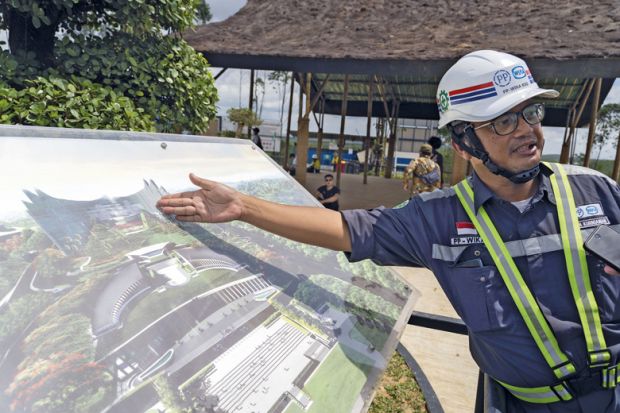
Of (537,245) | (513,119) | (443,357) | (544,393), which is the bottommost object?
(443,357)

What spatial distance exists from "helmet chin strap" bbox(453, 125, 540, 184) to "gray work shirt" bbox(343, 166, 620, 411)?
0.27 feet

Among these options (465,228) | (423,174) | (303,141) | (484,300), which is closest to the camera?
(484,300)

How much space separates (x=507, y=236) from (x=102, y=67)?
9.35 feet

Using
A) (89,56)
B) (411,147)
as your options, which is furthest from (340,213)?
(411,147)

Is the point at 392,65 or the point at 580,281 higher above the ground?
the point at 392,65

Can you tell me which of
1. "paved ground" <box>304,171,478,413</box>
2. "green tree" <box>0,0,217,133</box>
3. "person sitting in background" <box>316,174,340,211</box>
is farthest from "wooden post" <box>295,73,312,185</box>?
"green tree" <box>0,0,217,133</box>

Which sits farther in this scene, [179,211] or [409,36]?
[409,36]

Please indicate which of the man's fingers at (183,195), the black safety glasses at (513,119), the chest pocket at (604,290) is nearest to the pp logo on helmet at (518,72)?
the black safety glasses at (513,119)

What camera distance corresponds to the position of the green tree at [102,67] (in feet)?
8.04

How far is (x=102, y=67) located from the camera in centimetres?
289

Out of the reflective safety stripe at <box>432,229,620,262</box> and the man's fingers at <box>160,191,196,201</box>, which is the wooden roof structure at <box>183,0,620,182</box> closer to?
the reflective safety stripe at <box>432,229,620,262</box>

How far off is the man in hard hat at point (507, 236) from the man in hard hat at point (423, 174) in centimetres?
518

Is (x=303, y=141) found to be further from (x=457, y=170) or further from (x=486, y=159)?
(x=486, y=159)

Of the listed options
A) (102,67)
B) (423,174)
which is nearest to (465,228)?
(102,67)
